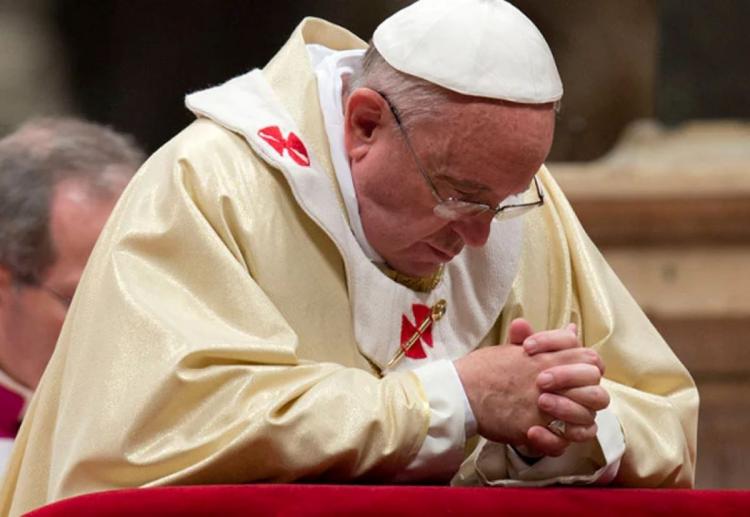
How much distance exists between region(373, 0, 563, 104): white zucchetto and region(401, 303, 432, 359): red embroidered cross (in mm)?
429

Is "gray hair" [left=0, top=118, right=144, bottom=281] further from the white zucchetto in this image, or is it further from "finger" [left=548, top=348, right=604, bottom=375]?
"finger" [left=548, top=348, right=604, bottom=375]

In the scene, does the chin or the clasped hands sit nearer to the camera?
the clasped hands

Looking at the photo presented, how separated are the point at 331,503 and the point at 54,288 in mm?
1787

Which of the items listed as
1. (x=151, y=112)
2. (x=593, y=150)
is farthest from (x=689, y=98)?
(x=151, y=112)

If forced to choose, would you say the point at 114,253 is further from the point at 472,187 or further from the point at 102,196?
the point at 102,196

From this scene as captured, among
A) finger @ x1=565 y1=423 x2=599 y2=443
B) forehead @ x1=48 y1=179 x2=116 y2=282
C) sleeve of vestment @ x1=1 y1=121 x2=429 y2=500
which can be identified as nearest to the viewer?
sleeve of vestment @ x1=1 y1=121 x2=429 y2=500

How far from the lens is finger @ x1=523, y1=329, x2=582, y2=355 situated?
10.5ft

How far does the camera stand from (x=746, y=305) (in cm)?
660

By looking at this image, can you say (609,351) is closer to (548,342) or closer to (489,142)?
(548,342)

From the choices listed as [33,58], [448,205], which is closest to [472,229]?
[448,205]

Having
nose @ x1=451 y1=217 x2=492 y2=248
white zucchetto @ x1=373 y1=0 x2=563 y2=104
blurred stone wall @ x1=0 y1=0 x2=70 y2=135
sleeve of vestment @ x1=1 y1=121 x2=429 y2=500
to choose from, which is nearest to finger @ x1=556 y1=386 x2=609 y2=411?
sleeve of vestment @ x1=1 y1=121 x2=429 y2=500

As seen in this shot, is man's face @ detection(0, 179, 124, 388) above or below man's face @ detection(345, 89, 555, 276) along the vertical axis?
below

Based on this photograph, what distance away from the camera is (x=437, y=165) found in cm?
332

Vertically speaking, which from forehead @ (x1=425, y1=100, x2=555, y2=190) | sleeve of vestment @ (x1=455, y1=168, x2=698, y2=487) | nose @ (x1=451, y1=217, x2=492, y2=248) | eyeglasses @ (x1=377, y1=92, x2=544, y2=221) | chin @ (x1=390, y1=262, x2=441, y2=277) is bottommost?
sleeve of vestment @ (x1=455, y1=168, x2=698, y2=487)
